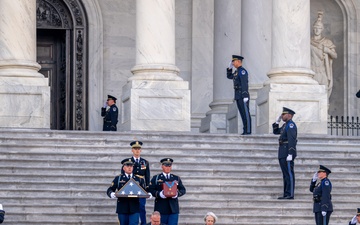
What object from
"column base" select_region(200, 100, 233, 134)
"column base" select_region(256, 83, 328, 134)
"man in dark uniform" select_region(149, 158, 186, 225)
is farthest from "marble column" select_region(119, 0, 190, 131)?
"man in dark uniform" select_region(149, 158, 186, 225)

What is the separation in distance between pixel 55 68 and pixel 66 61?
53cm

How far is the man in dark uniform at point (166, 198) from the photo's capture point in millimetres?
28094

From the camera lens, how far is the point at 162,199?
28219 mm

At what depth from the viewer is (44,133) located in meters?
33.3

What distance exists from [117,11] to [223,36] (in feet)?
12.7

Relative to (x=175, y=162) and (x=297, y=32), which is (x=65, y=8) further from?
(x=175, y=162)

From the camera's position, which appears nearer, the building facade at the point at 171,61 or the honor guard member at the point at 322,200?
the honor guard member at the point at 322,200

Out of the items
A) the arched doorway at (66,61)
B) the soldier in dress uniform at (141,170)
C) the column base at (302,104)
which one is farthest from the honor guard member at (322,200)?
the arched doorway at (66,61)

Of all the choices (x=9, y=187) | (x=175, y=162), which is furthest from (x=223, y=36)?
(x=9, y=187)

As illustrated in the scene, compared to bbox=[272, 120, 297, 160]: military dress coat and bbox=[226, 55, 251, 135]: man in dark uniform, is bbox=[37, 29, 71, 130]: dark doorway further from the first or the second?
bbox=[272, 120, 297, 160]: military dress coat

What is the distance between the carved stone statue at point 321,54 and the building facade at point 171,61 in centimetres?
5

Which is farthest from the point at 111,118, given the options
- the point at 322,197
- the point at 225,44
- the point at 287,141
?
the point at 322,197

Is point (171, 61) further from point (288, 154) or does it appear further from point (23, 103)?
point (288, 154)

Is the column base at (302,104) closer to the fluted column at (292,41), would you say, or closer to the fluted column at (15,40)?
the fluted column at (292,41)
